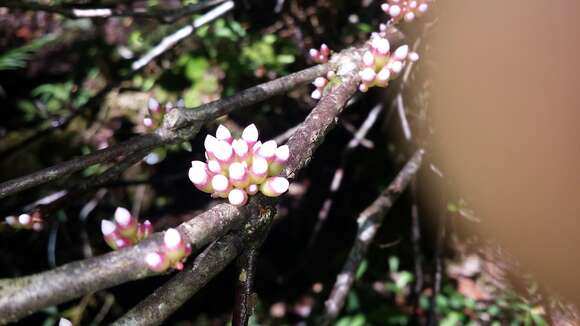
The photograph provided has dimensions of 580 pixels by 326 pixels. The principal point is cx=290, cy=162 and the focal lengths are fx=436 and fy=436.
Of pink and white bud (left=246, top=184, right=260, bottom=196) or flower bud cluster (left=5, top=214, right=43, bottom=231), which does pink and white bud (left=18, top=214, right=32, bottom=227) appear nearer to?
flower bud cluster (left=5, top=214, right=43, bottom=231)

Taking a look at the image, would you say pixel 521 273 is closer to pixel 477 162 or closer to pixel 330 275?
pixel 477 162

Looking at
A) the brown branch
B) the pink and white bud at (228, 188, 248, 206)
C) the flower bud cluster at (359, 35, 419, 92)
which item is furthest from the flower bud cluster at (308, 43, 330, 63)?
the pink and white bud at (228, 188, 248, 206)

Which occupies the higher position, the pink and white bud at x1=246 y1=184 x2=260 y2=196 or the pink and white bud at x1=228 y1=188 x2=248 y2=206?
the pink and white bud at x1=228 y1=188 x2=248 y2=206

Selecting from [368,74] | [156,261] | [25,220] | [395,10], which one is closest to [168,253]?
[156,261]

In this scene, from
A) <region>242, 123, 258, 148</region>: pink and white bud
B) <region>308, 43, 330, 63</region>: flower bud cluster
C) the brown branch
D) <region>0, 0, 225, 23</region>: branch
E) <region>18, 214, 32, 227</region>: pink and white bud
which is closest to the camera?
the brown branch

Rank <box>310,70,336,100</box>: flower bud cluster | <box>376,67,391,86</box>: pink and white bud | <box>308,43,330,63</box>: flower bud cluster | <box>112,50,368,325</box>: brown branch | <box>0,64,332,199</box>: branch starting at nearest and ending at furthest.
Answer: <box>112,50,368,325</box>: brown branch
<box>0,64,332,199</box>: branch
<box>376,67,391,86</box>: pink and white bud
<box>310,70,336,100</box>: flower bud cluster
<box>308,43,330,63</box>: flower bud cluster

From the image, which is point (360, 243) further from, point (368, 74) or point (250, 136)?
point (250, 136)
